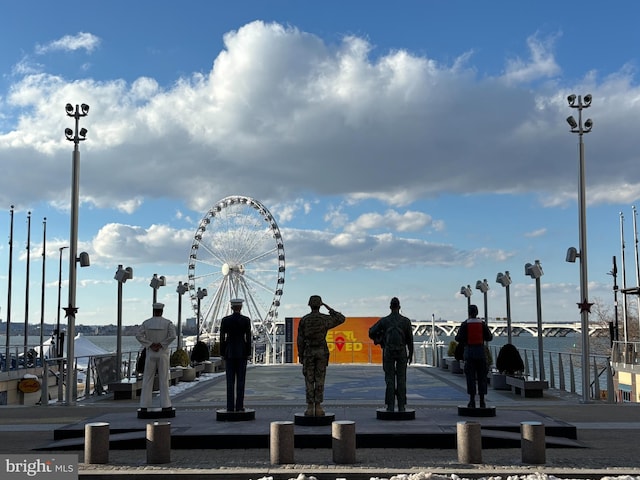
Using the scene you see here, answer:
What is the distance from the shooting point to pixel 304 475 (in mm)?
9484

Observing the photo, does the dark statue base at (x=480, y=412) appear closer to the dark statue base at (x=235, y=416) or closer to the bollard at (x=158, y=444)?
the dark statue base at (x=235, y=416)

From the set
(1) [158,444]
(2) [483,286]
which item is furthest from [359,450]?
(2) [483,286]

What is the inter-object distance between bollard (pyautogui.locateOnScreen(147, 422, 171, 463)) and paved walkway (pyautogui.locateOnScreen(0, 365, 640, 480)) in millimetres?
186

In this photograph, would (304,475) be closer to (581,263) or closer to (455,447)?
(455,447)

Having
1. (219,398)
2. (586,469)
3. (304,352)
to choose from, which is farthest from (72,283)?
(586,469)

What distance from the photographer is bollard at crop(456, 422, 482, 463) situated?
10.5 m

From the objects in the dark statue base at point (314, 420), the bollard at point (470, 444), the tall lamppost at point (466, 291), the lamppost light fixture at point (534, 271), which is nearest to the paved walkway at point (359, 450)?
the bollard at point (470, 444)

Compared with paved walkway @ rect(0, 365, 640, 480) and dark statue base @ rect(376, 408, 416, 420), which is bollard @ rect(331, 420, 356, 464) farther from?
dark statue base @ rect(376, 408, 416, 420)

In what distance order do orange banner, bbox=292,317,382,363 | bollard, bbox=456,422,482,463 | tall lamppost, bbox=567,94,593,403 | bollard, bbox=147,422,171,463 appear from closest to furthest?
bollard, bbox=456,422,482,463, bollard, bbox=147,422,171,463, tall lamppost, bbox=567,94,593,403, orange banner, bbox=292,317,382,363

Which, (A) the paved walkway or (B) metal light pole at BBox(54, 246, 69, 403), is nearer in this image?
(A) the paved walkway

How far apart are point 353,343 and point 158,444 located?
33515 millimetres

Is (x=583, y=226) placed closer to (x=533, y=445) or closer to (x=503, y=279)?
Result: (x=503, y=279)

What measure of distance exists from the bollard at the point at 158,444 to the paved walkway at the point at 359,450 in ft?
0.61

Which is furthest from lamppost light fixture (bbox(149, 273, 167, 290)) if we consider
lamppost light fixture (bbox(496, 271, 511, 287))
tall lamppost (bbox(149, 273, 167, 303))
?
lamppost light fixture (bbox(496, 271, 511, 287))
